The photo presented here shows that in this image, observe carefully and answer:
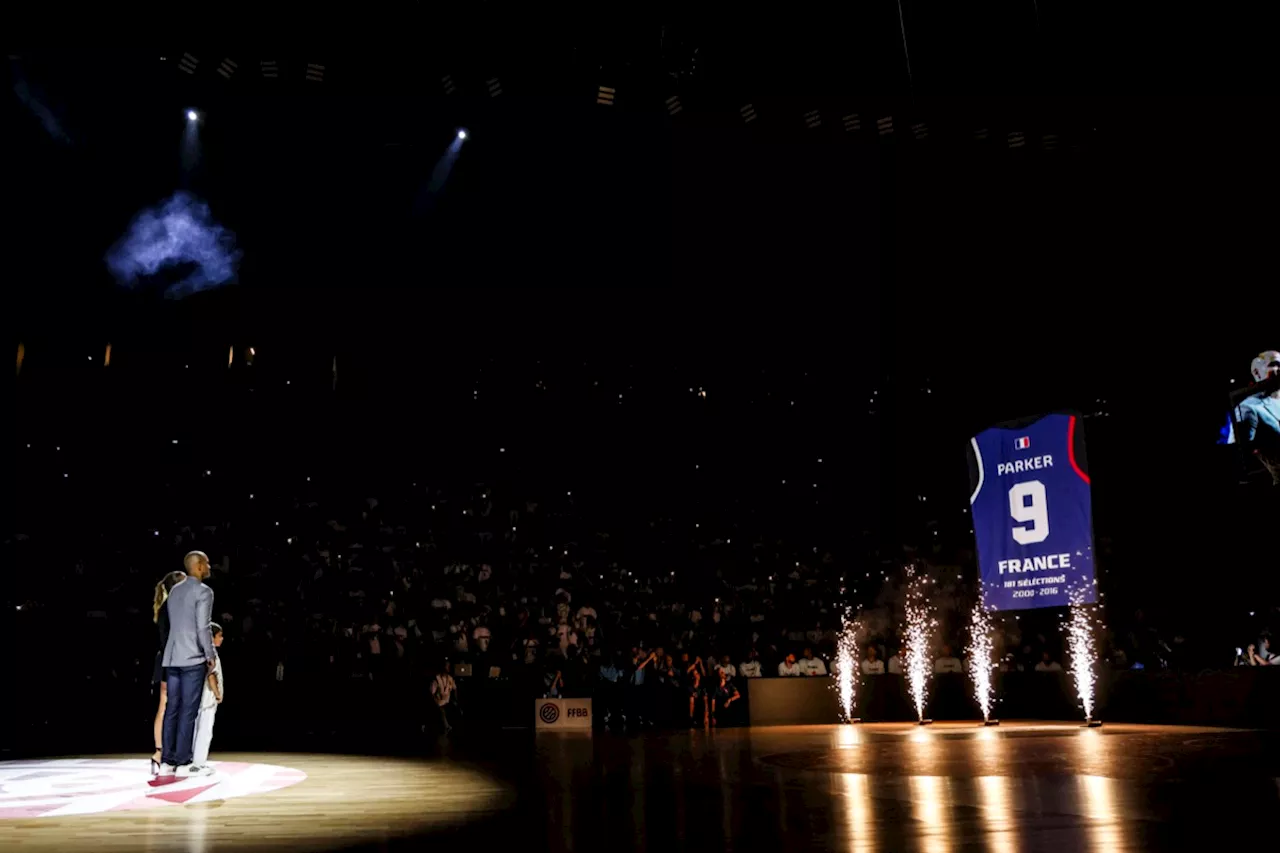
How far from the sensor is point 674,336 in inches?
898

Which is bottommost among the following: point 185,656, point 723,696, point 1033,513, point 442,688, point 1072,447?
point 723,696

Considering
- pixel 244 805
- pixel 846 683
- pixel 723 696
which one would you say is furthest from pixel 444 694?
pixel 244 805

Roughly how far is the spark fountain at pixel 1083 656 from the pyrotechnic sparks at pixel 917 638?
259 centimetres

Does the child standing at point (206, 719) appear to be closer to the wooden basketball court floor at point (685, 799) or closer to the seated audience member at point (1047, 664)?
the wooden basketball court floor at point (685, 799)

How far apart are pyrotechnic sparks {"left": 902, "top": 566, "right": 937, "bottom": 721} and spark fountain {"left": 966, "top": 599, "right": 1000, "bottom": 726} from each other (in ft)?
2.78

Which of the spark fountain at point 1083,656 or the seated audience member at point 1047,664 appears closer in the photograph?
the spark fountain at point 1083,656

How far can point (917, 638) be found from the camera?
2170 centimetres

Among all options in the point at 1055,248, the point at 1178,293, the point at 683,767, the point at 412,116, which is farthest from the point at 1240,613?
the point at 412,116

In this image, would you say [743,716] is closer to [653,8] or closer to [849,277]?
[849,277]

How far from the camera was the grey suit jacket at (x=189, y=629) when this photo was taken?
8.63 m

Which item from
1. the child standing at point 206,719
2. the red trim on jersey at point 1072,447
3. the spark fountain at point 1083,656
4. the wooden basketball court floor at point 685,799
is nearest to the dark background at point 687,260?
the spark fountain at point 1083,656

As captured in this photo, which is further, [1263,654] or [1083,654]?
[1083,654]

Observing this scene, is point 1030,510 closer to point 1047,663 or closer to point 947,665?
point 947,665

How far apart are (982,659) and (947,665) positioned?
901mm
